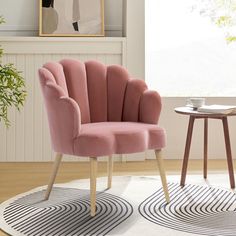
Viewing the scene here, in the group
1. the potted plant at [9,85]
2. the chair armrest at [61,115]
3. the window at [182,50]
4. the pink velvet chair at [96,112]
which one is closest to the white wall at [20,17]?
the potted plant at [9,85]

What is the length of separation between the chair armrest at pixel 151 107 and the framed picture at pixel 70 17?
1.43 m

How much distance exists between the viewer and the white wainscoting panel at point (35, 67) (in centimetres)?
463

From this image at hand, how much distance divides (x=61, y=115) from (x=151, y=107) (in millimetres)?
642

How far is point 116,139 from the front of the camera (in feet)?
9.97

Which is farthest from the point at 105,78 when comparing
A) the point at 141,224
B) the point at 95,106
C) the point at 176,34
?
the point at 176,34

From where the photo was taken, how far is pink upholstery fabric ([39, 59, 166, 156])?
302 cm

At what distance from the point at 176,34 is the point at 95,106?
5.66 feet

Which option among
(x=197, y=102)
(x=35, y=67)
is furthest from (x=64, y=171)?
(x=197, y=102)

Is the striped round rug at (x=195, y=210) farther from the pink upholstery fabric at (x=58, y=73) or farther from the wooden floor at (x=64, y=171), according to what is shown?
the pink upholstery fabric at (x=58, y=73)

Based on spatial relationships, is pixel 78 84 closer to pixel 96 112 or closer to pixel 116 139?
pixel 96 112

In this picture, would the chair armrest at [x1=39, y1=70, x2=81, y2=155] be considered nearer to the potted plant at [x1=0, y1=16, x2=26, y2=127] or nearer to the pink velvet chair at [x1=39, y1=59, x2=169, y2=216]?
the pink velvet chair at [x1=39, y1=59, x2=169, y2=216]

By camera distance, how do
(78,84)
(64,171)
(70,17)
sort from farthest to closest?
(70,17), (64,171), (78,84)

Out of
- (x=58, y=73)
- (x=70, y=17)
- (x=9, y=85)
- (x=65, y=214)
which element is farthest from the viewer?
(x=70, y=17)

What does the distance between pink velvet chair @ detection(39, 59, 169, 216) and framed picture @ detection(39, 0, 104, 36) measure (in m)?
1.11
